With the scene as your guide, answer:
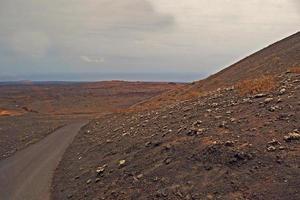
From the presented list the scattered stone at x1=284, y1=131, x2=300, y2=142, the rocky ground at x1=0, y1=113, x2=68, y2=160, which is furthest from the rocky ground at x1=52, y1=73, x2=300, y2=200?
the rocky ground at x1=0, y1=113, x2=68, y2=160

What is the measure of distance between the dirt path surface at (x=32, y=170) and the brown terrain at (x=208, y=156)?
0.74m

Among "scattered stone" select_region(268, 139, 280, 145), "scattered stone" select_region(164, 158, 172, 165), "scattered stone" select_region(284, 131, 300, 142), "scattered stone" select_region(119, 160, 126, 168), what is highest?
"scattered stone" select_region(284, 131, 300, 142)

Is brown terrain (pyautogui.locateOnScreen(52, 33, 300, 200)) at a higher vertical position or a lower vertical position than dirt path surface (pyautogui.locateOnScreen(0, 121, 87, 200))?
higher

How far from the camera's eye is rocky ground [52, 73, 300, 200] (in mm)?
11117

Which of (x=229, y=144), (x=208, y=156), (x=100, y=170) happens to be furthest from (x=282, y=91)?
(x=100, y=170)

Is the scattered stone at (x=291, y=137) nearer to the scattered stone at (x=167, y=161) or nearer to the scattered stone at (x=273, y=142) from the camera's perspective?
the scattered stone at (x=273, y=142)

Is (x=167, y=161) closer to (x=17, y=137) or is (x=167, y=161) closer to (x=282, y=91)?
(x=282, y=91)

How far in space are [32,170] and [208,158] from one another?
478 inches

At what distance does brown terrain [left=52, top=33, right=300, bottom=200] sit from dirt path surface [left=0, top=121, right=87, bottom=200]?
2.43ft

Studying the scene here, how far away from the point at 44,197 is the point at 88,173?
2508mm

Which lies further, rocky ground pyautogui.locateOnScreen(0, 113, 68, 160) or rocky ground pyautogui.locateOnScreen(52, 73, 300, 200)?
rocky ground pyautogui.locateOnScreen(0, 113, 68, 160)

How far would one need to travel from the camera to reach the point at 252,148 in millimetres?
12539

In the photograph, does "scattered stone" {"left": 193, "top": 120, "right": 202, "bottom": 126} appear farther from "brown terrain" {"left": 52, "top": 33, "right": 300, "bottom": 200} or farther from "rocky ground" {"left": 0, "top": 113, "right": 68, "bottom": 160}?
"rocky ground" {"left": 0, "top": 113, "right": 68, "bottom": 160}

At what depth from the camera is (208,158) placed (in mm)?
13172
